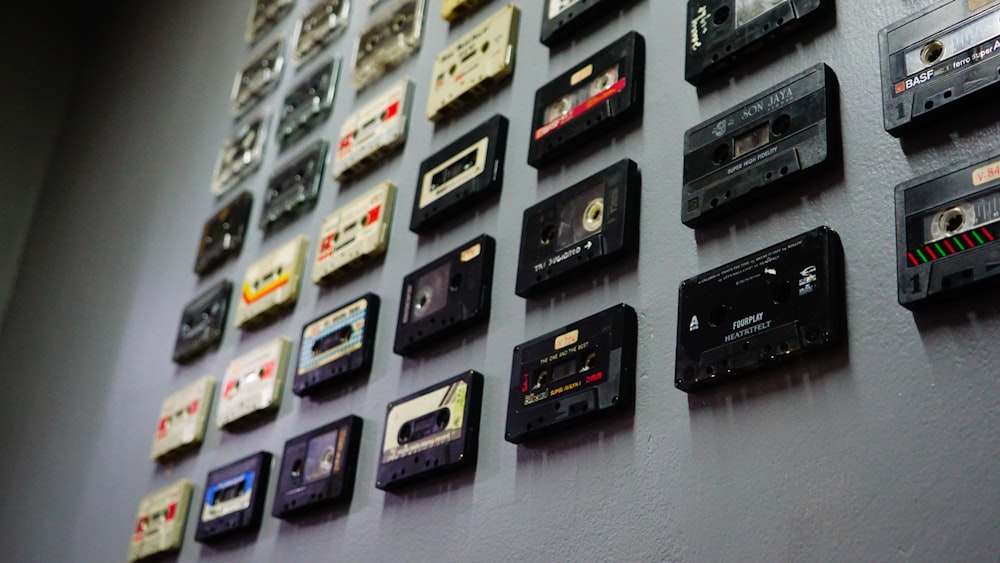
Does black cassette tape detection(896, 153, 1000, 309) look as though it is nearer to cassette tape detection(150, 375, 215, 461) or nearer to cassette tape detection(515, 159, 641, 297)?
cassette tape detection(515, 159, 641, 297)

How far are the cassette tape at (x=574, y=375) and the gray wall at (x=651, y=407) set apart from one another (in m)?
0.04

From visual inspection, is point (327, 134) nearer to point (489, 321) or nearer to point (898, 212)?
point (489, 321)

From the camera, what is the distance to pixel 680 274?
2.21 meters

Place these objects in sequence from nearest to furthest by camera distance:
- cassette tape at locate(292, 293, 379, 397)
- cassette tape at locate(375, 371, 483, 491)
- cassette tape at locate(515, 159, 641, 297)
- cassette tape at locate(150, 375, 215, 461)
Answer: cassette tape at locate(515, 159, 641, 297)
cassette tape at locate(375, 371, 483, 491)
cassette tape at locate(292, 293, 379, 397)
cassette tape at locate(150, 375, 215, 461)

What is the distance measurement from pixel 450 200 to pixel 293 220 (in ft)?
3.11

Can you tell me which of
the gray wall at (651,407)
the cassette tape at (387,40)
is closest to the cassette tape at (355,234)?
the gray wall at (651,407)

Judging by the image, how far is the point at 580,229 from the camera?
8.02 feet

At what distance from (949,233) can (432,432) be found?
48.7 inches

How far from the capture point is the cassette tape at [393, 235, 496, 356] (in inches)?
105

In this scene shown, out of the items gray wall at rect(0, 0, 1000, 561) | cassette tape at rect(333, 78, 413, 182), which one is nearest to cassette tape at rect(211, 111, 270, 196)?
gray wall at rect(0, 0, 1000, 561)

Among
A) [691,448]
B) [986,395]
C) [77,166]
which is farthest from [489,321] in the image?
[77,166]

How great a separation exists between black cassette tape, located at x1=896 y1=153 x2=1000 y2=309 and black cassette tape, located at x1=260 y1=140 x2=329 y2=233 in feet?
7.07

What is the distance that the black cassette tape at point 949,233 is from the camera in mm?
1706

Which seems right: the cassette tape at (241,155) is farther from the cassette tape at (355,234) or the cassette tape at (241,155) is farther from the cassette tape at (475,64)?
the cassette tape at (475,64)
